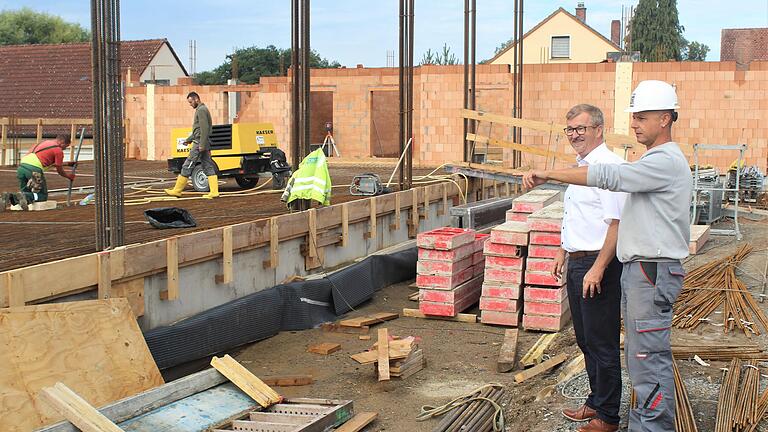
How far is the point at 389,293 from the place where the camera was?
12.5 metres

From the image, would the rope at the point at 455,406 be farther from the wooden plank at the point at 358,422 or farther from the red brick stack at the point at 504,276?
the red brick stack at the point at 504,276

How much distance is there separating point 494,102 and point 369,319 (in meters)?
16.9

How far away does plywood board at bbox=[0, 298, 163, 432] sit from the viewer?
5.92m

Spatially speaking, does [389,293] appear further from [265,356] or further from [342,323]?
[265,356]

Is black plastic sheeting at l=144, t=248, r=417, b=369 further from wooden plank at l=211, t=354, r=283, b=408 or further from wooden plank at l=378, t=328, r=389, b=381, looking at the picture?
wooden plank at l=378, t=328, r=389, b=381

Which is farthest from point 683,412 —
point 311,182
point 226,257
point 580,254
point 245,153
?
point 245,153

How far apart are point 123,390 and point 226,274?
260 cm

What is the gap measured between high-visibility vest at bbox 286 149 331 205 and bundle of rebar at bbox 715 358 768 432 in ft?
20.7

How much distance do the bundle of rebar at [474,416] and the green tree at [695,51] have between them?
68496 millimetres

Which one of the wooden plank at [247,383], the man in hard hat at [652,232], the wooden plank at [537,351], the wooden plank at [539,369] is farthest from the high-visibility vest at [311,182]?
the man in hard hat at [652,232]

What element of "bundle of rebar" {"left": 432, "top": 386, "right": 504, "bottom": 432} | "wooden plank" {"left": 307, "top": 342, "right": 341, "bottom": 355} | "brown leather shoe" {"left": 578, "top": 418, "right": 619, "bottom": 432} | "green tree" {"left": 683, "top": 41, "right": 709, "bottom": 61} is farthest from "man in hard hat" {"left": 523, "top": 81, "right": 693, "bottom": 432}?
"green tree" {"left": 683, "top": 41, "right": 709, "bottom": 61}

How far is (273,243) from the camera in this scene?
10.2 m

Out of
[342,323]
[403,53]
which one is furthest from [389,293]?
[403,53]

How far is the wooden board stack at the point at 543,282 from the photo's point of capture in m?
9.92
